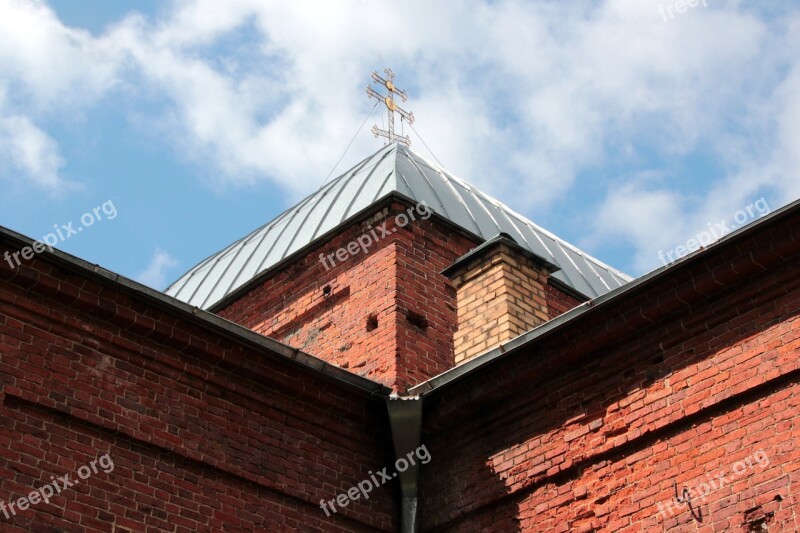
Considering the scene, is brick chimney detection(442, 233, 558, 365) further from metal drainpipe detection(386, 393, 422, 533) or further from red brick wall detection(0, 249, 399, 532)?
red brick wall detection(0, 249, 399, 532)

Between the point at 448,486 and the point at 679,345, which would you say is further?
the point at 448,486

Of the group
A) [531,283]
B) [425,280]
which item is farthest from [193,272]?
[531,283]

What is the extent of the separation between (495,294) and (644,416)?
278cm

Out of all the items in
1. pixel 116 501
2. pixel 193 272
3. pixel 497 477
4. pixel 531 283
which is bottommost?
pixel 116 501

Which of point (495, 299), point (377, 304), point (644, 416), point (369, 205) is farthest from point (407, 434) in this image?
point (369, 205)

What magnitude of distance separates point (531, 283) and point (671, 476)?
3467 millimetres

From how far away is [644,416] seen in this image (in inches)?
360

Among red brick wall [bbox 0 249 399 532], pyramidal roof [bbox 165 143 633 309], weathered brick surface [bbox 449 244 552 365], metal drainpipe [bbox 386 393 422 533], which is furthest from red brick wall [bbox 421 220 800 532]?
pyramidal roof [bbox 165 143 633 309]

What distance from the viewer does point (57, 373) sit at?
8.91 meters

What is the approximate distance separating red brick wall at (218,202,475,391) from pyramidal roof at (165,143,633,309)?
0.25 meters

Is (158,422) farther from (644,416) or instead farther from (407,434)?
(644,416)

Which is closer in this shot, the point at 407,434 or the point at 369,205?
the point at 407,434

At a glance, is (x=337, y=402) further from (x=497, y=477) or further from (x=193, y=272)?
(x=193, y=272)

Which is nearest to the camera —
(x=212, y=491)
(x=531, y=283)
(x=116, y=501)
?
(x=116, y=501)
